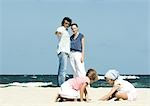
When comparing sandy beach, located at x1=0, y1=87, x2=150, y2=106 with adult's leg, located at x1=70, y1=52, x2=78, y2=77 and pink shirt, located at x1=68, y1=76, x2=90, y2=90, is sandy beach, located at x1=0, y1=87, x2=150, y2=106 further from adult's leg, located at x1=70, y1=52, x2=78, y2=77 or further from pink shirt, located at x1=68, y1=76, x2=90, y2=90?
adult's leg, located at x1=70, y1=52, x2=78, y2=77

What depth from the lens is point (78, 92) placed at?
11.8 metres

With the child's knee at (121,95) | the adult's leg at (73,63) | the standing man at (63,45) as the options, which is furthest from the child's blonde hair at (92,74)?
the standing man at (63,45)

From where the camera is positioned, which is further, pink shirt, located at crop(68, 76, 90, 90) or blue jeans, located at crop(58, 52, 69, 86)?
blue jeans, located at crop(58, 52, 69, 86)

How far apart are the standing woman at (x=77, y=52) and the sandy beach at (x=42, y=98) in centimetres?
73

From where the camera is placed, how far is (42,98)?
43.7 ft

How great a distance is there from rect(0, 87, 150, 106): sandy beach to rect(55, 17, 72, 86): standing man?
697 millimetres

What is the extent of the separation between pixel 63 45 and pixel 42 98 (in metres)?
1.35

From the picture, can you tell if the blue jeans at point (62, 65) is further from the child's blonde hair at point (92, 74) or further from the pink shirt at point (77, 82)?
the child's blonde hair at point (92, 74)

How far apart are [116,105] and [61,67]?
3.28m

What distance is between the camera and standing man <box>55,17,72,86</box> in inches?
533

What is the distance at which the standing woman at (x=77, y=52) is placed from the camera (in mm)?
13047

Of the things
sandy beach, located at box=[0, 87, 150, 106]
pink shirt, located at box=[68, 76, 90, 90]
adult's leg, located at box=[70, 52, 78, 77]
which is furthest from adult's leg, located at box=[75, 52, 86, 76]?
pink shirt, located at box=[68, 76, 90, 90]

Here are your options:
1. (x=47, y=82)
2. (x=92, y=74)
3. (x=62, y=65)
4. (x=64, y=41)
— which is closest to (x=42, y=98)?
(x=62, y=65)

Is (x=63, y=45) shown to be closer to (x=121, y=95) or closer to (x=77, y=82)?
(x=77, y=82)
